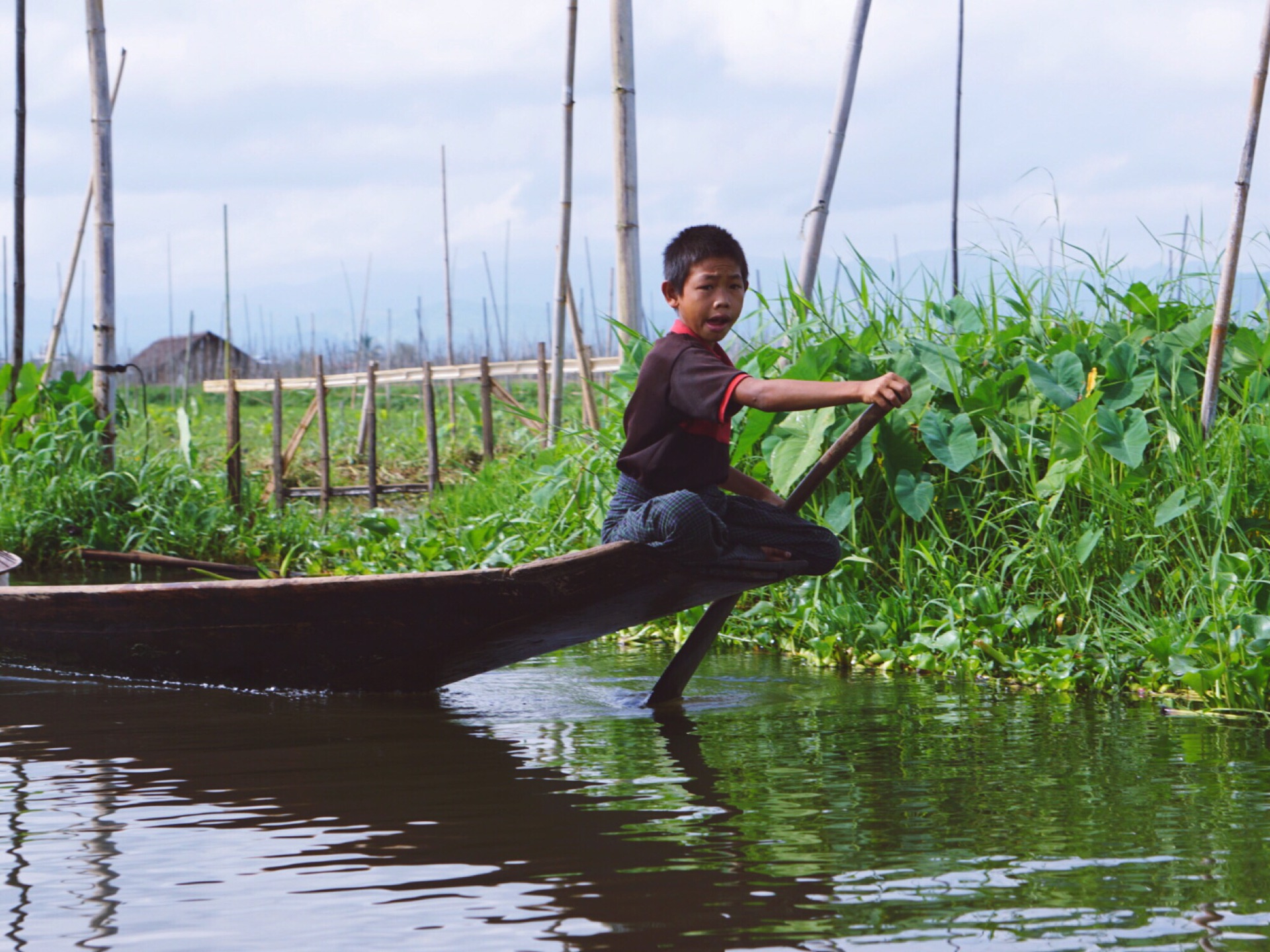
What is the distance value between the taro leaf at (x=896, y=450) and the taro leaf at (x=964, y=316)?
50 centimetres

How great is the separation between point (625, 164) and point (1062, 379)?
2.21 meters

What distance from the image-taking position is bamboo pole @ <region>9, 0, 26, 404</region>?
7547 millimetres

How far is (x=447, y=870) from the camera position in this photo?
211 cm

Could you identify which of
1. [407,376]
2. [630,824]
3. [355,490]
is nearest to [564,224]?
[630,824]

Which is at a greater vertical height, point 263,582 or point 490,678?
point 263,582

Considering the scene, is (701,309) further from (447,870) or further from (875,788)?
(447,870)

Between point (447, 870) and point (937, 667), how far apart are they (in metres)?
2.30

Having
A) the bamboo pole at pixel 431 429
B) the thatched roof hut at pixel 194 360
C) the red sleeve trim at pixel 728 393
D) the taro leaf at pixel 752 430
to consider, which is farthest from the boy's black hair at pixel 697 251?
the thatched roof hut at pixel 194 360

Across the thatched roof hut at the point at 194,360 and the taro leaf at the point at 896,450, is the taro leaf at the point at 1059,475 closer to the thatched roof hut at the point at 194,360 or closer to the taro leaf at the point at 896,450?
the taro leaf at the point at 896,450

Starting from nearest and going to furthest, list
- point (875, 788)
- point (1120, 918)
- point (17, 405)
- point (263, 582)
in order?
1. point (1120, 918)
2. point (875, 788)
3. point (263, 582)
4. point (17, 405)

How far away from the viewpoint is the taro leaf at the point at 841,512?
4.34 meters

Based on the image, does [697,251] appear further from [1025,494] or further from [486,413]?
[486,413]

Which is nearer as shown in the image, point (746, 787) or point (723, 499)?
point (746, 787)

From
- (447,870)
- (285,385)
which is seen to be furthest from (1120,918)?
(285,385)
